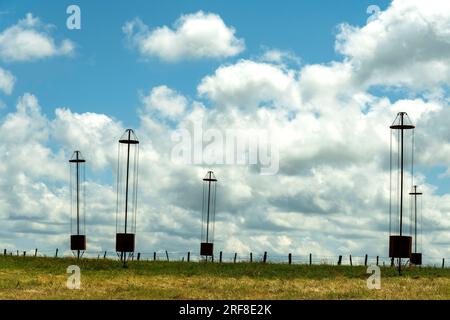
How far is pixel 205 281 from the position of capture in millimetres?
54781

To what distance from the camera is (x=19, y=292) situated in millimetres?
Result: 44781

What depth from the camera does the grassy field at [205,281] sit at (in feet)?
142

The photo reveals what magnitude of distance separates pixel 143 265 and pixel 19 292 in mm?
24484

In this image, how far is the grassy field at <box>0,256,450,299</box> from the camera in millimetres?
43281

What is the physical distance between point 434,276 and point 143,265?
25225mm

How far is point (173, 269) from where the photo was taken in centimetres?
6500
